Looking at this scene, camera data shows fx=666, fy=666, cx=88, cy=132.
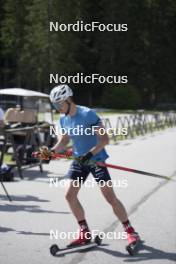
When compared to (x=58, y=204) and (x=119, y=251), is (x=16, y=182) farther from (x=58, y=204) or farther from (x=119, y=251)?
(x=119, y=251)

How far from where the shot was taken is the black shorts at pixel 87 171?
6.70m

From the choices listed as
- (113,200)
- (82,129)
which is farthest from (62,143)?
(113,200)

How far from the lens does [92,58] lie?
67062 mm

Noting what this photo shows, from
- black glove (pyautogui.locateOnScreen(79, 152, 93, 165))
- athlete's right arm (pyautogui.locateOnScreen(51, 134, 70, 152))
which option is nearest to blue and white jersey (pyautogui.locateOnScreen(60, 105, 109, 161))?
black glove (pyautogui.locateOnScreen(79, 152, 93, 165))

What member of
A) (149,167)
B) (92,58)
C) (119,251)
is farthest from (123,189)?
(92,58)

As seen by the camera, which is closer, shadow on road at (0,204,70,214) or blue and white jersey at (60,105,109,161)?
blue and white jersey at (60,105,109,161)

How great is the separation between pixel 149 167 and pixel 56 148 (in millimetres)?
8276

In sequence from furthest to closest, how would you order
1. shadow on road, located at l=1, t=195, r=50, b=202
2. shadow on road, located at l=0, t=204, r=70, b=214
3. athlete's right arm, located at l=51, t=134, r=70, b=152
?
shadow on road, located at l=1, t=195, r=50, b=202
shadow on road, located at l=0, t=204, r=70, b=214
athlete's right arm, located at l=51, t=134, r=70, b=152

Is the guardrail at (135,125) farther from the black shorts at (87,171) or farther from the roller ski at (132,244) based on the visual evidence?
the roller ski at (132,244)

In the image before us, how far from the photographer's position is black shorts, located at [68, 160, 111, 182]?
6695 mm

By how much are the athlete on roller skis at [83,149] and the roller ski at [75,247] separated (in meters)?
0.01

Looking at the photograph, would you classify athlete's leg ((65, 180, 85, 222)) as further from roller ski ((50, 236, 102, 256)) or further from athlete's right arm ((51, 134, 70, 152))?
athlete's right arm ((51, 134, 70, 152))

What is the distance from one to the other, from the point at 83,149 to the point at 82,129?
245mm

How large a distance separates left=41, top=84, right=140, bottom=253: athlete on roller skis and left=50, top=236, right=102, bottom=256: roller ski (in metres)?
0.01
